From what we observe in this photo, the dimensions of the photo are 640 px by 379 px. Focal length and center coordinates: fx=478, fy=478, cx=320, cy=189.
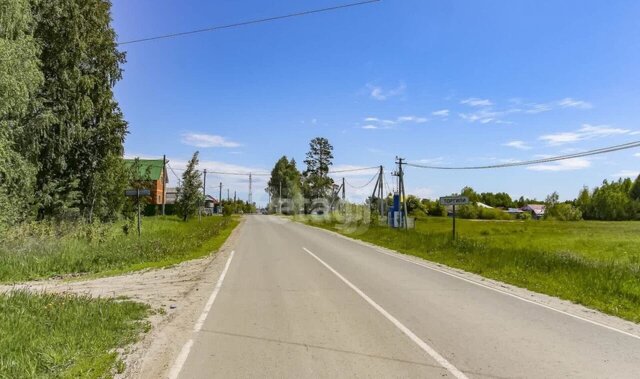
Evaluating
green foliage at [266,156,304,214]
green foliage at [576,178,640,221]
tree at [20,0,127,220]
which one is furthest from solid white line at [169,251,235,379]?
green foliage at [576,178,640,221]

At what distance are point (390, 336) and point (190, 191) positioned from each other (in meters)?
58.1

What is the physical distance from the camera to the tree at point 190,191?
62312mm

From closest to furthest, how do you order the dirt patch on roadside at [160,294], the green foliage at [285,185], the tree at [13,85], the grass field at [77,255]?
the dirt patch on roadside at [160,294] < the grass field at [77,255] < the tree at [13,85] < the green foliage at [285,185]

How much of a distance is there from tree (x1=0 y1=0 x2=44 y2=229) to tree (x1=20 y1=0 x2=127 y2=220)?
3.75m

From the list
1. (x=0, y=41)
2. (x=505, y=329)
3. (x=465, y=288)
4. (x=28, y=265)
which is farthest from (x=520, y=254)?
(x=0, y=41)

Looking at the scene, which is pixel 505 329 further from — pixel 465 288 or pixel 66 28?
pixel 66 28

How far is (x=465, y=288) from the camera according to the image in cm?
1208

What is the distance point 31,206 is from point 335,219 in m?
41.4

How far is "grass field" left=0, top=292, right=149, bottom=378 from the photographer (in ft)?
17.4

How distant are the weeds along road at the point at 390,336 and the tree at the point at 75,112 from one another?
2041 centimetres

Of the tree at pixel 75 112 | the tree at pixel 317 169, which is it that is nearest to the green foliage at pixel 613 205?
the tree at pixel 317 169

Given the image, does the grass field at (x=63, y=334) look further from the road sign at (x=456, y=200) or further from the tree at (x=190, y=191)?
the tree at (x=190, y=191)

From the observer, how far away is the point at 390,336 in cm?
707

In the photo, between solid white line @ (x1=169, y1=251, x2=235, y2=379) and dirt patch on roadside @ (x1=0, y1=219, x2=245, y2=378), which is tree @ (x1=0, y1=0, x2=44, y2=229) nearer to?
dirt patch on roadside @ (x1=0, y1=219, x2=245, y2=378)
